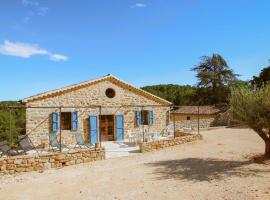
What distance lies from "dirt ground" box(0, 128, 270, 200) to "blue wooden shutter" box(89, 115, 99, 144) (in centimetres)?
577

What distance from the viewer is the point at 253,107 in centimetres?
1158

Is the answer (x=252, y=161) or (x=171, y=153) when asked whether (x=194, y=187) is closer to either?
(x=252, y=161)

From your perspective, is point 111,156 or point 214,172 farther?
point 111,156

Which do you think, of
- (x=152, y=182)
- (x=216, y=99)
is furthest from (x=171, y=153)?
(x=216, y=99)

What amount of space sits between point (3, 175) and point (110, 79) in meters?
10.5

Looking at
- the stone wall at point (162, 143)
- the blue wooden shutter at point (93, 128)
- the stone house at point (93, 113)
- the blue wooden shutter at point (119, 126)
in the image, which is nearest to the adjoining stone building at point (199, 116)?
the stone house at point (93, 113)

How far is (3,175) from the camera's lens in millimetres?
11664

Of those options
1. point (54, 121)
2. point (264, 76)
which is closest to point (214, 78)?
point (264, 76)

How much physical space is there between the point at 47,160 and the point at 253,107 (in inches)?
335

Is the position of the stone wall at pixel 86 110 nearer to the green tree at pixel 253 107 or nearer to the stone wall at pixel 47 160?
the stone wall at pixel 47 160

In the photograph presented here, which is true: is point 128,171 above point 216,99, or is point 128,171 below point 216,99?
below

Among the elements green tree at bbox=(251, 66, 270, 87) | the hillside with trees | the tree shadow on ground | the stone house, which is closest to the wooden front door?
the stone house

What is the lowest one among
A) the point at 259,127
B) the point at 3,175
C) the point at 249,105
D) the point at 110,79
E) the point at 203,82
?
the point at 3,175

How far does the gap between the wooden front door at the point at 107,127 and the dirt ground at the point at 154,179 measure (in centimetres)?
642
